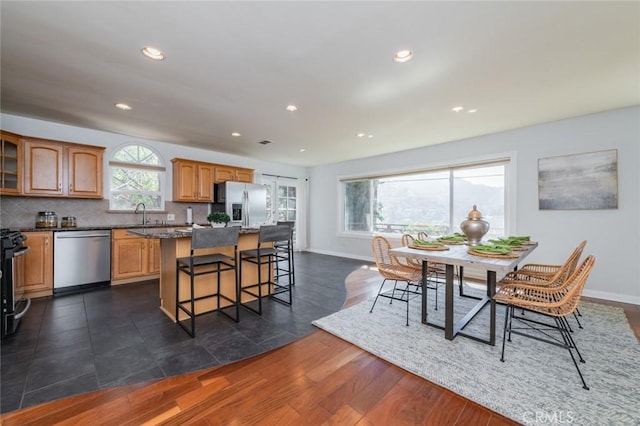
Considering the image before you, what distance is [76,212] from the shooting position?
4.13 metres

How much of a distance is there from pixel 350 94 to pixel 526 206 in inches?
135

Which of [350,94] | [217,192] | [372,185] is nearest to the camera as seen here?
[350,94]

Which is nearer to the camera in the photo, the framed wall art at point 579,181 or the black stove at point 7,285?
the black stove at point 7,285

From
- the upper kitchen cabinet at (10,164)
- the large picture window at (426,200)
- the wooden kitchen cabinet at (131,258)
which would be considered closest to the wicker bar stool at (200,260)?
the wooden kitchen cabinet at (131,258)

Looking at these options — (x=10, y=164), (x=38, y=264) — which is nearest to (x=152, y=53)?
(x=10, y=164)

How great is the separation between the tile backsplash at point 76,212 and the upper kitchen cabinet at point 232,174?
0.93 metres

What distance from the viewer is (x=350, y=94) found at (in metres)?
2.89

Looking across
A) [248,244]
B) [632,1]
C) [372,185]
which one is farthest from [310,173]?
[632,1]

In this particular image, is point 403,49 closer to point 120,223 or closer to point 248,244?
point 248,244

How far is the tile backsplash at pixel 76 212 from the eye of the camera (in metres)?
3.65

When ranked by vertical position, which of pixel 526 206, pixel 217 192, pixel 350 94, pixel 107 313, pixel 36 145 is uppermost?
pixel 350 94

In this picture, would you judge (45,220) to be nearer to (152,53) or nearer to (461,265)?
(152,53)

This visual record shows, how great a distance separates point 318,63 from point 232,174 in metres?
3.93

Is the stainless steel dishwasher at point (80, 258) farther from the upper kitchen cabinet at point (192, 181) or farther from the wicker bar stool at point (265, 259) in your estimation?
the wicker bar stool at point (265, 259)
